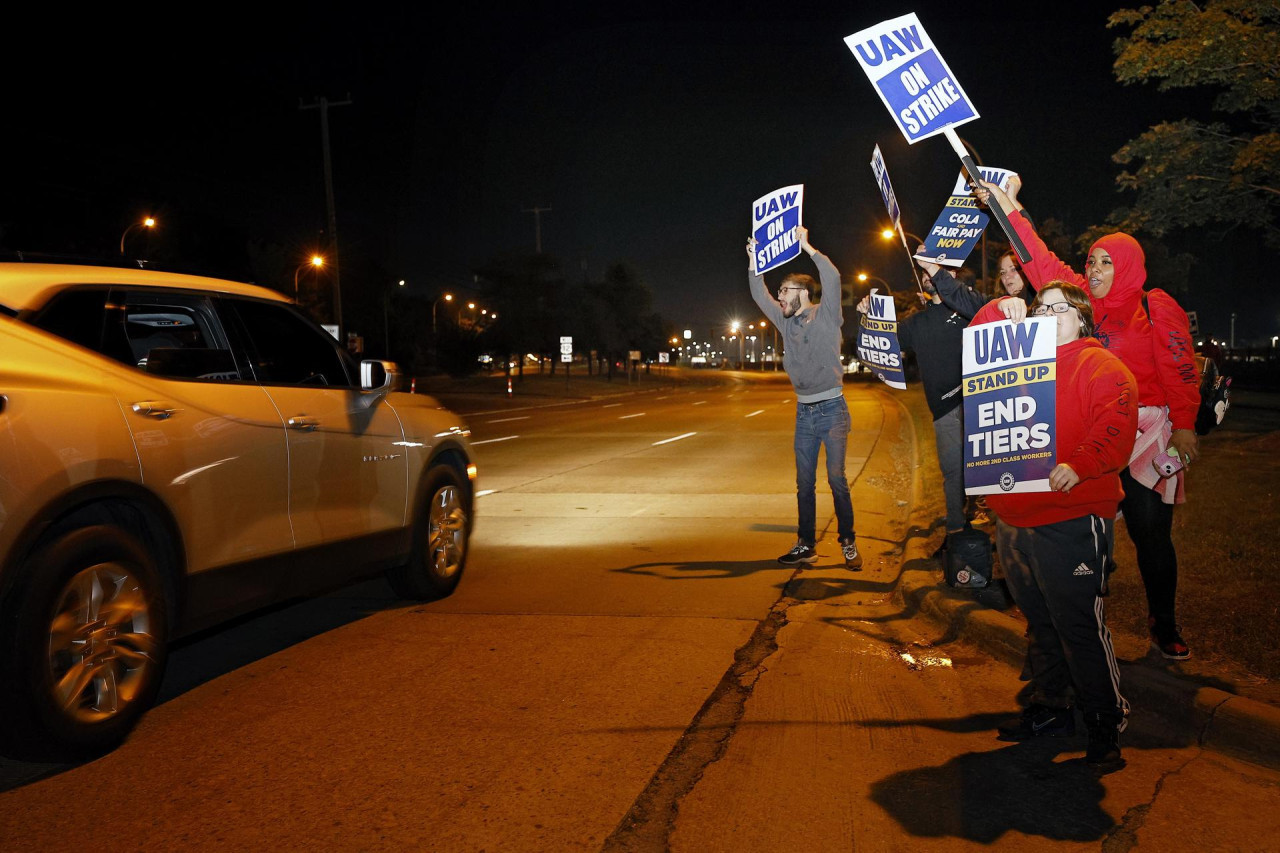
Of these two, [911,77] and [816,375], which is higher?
[911,77]

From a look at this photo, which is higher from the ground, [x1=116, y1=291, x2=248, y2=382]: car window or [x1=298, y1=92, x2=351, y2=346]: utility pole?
[x1=298, y1=92, x2=351, y2=346]: utility pole

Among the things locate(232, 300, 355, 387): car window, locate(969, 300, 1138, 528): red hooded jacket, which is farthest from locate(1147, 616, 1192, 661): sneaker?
locate(232, 300, 355, 387): car window

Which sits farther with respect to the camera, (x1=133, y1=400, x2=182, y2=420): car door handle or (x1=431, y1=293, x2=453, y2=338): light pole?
(x1=431, y1=293, x2=453, y2=338): light pole

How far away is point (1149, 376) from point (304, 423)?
164 inches

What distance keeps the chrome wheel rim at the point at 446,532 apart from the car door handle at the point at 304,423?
137cm

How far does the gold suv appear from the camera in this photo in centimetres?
365

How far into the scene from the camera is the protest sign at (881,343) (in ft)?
25.4

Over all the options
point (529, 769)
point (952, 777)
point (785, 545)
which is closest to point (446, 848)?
point (529, 769)

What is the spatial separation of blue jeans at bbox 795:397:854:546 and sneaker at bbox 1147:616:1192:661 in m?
2.83

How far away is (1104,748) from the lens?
3.95 metres

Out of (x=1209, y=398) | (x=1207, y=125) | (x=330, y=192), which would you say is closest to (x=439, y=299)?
(x=330, y=192)

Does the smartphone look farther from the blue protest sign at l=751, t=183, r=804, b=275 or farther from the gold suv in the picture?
the gold suv

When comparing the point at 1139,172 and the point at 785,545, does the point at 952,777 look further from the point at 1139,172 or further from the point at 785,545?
the point at 1139,172

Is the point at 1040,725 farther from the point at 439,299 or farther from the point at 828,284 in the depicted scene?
the point at 439,299
